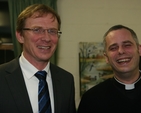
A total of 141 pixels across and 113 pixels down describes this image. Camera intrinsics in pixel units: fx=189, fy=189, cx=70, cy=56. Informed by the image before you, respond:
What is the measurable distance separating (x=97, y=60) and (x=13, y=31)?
134 cm

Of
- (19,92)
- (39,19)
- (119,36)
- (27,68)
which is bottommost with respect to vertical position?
(19,92)

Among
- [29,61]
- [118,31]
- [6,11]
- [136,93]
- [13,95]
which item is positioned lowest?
[136,93]

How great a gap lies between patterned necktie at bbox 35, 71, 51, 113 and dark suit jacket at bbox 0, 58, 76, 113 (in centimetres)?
8

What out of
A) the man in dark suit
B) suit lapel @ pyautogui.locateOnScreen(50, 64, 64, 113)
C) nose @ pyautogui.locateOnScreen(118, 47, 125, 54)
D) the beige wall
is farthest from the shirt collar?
the beige wall

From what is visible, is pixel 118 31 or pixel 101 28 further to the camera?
pixel 101 28

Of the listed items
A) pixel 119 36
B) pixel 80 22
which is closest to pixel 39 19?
pixel 119 36

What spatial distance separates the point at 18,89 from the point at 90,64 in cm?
173

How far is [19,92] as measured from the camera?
1.36m

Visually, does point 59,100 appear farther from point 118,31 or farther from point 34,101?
point 118,31

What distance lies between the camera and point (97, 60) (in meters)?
2.96

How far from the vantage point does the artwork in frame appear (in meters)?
2.94

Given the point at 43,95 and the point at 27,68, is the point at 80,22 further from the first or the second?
the point at 43,95

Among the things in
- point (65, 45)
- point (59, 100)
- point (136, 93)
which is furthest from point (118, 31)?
point (65, 45)

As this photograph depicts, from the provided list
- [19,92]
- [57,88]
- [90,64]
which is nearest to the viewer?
[19,92]
